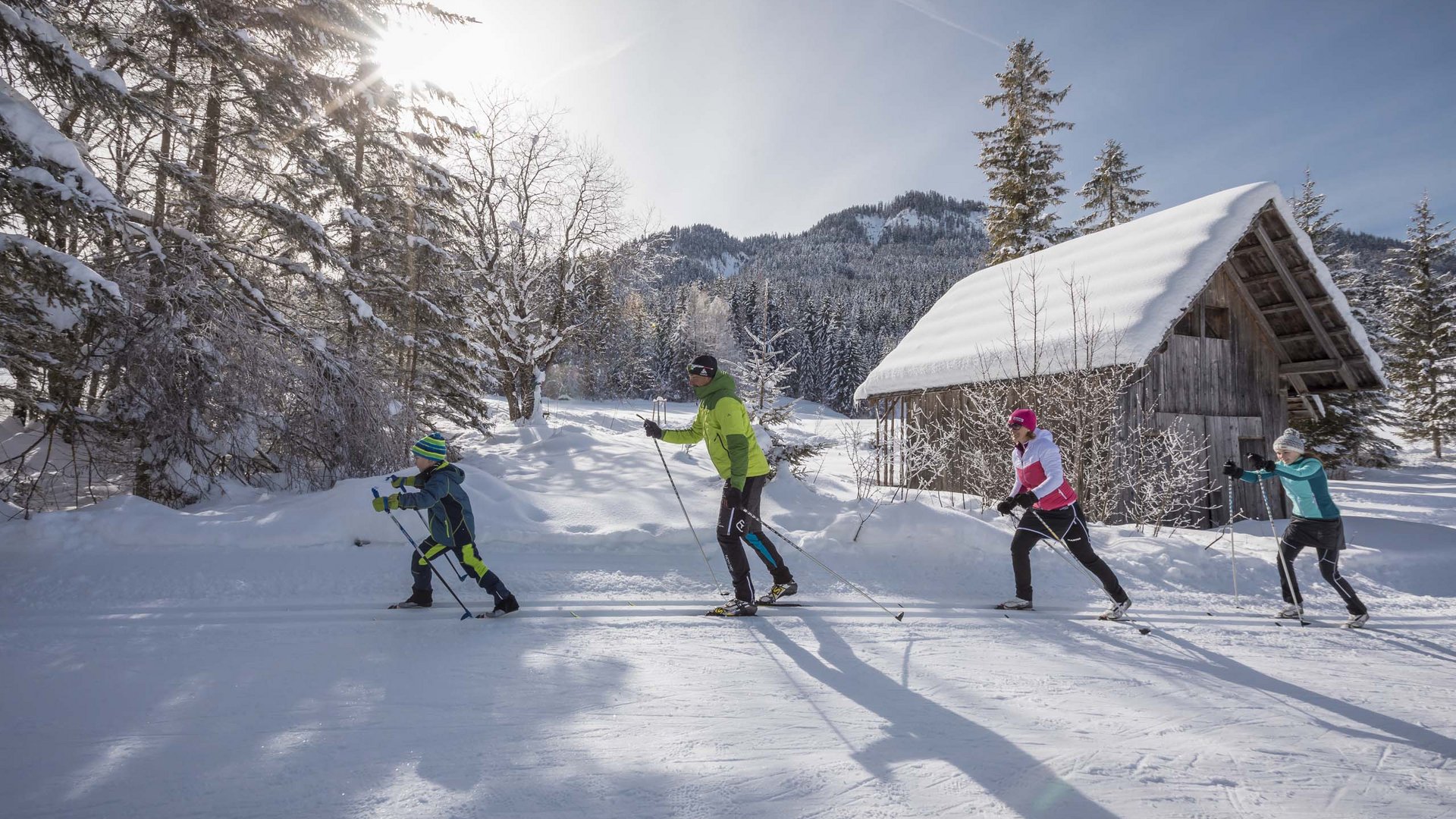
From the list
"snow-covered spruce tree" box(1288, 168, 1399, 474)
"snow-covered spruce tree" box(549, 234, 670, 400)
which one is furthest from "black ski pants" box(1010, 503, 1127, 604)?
"snow-covered spruce tree" box(1288, 168, 1399, 474)

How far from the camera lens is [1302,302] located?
13594 mm

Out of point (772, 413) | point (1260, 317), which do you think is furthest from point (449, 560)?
point (1260, 317)

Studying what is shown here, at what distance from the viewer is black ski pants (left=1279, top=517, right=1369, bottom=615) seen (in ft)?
19.1

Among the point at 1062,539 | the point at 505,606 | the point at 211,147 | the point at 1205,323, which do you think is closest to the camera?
the point at 505,606

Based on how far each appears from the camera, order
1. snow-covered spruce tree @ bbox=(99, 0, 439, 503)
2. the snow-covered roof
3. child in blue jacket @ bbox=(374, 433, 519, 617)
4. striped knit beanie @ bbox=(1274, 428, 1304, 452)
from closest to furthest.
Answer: child in blue jacket @ bbox=(374, 433, 519, 617)
striped knit beanie @ bbox=(1274, 428, 1304, 452)
snow-covered spruce tree @ bbox=(99, 0, 439, 503)
the snow-covered roof

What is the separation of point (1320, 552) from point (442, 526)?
7.86 meters

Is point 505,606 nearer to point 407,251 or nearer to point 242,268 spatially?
point 242,268

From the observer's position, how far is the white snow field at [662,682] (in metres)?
2.69

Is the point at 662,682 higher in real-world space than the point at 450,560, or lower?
lower

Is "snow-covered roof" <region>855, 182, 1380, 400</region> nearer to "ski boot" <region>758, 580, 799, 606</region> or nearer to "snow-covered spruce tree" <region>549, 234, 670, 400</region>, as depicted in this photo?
"ski boot" <region>758, 580, 799, 606</region>

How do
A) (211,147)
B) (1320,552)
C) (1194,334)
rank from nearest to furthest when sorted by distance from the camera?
(1320,552) → (211,147) → (1194,334)

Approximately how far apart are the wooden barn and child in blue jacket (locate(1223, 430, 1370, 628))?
4.94m

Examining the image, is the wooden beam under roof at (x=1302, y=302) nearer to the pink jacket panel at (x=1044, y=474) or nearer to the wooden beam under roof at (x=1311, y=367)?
the wooden beam under roof at (x=1311, y=367)

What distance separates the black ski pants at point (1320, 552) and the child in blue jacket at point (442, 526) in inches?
277
